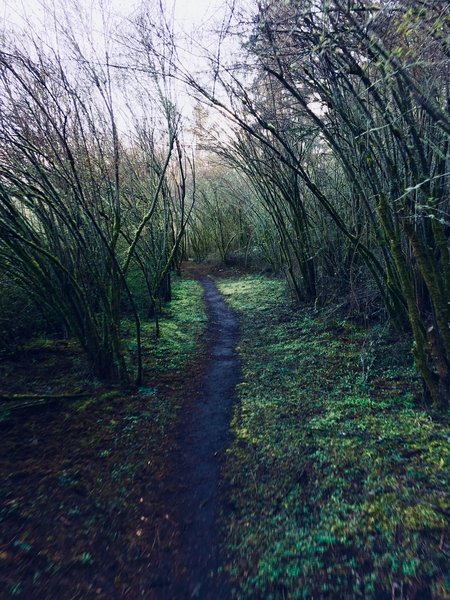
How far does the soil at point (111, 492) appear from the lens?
2447 mm

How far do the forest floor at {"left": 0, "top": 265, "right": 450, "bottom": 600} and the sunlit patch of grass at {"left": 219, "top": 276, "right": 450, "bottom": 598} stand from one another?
0.04ft

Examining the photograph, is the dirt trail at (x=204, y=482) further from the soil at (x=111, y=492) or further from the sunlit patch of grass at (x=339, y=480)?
the sunlit patch of grass at (x=339, y=480)

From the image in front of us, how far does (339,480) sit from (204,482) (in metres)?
1.19

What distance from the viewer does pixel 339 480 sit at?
121 inches

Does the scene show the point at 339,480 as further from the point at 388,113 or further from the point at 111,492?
the point at 388,113

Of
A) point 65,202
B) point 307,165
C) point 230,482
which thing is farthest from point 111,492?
point 307,165

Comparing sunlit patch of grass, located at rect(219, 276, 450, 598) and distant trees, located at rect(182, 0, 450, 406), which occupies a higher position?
distant trees, located at rect(182, 0, 450, 406)

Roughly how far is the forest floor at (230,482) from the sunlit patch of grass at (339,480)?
0.01 m

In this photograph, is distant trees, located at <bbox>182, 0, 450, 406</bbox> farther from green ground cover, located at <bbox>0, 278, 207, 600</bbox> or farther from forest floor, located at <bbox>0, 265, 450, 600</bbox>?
green ground cover, located at <bbox>0, 278, 207, 600</bbox>

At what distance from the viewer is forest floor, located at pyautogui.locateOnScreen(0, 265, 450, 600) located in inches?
93.0

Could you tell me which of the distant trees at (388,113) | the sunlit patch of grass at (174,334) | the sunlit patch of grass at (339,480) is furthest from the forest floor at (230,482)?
the distant trees at (388,113)

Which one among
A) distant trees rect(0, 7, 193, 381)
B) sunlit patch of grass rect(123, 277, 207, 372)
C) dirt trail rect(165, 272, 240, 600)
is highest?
distant trees rect(0, 7, 193, 381)

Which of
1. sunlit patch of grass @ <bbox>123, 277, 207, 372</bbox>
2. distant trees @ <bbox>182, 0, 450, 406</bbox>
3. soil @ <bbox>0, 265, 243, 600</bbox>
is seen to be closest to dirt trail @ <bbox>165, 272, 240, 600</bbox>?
soil @ <bbox>0, 265, 243, 600</bbox>

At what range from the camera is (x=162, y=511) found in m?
3.08
